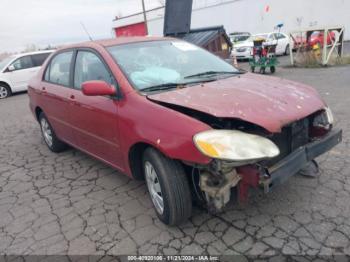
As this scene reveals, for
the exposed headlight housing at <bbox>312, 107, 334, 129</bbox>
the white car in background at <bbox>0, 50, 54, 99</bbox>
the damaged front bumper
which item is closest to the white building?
the white car in background at <bbox>0, 50, 54, 99</bbox>

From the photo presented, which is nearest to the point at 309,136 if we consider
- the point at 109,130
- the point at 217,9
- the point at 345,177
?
the point at 345,177

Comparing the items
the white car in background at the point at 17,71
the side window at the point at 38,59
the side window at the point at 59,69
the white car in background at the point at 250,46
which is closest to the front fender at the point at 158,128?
the side window at the point at 59,69

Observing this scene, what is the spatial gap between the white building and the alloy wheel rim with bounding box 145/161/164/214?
20.1 m

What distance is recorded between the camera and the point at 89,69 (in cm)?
363

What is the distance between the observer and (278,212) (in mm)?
2928

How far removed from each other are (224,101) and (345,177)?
1.84m

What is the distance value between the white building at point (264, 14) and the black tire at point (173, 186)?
20232 millimetres

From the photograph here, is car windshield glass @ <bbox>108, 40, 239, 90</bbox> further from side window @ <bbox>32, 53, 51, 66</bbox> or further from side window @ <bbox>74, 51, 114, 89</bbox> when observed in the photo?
side window @ <bbox>32, 53, 51, 66</bbox>

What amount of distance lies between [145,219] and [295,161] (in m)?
1.49

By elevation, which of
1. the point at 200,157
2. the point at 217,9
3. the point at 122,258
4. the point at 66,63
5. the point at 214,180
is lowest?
the point at 122,258

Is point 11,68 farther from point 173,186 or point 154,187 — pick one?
point 173,186

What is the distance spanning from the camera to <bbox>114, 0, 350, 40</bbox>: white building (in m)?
23.4

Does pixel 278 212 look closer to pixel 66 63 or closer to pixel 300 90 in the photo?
pixel 300 90

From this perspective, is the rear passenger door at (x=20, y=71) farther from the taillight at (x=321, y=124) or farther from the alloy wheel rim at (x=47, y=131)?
the taillight at (x=321, y=124)
